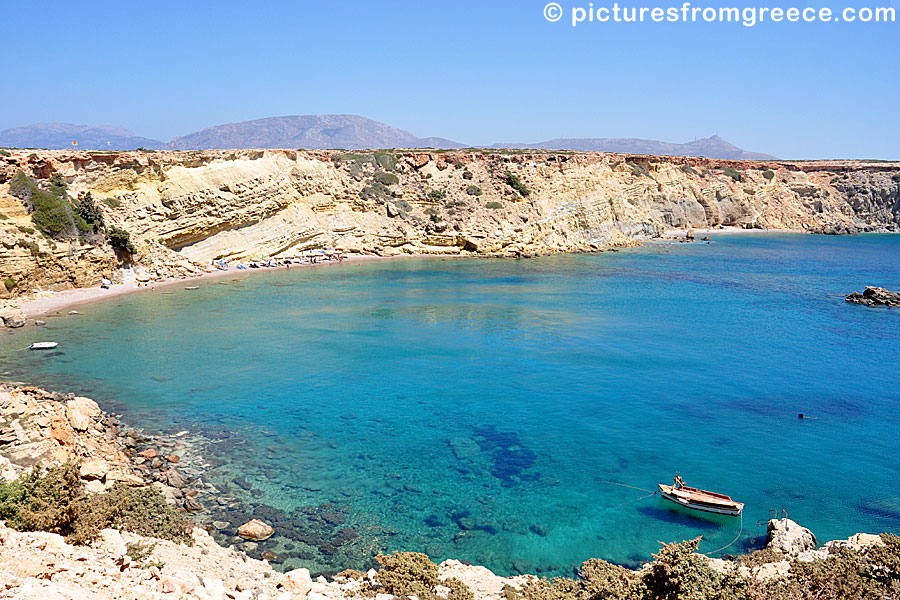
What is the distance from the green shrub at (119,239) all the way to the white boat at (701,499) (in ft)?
116

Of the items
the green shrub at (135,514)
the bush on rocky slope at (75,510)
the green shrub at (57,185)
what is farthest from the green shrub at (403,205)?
the bush on rocky slope at (75,510)

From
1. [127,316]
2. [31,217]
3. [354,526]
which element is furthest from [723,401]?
[31,217]

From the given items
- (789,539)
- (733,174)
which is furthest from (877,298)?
(733,174)

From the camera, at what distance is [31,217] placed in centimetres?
3362

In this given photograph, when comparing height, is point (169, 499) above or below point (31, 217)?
below

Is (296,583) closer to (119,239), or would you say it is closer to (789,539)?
(789,539)

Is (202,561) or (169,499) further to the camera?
(169,499)

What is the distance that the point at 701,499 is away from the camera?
44.5 feet

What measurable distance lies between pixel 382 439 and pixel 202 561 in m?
7.62

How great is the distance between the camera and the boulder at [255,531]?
40.4 feet

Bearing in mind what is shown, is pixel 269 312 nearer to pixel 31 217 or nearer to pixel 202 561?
pixel 31 217

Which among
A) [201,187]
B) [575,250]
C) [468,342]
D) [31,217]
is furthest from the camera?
[575,250]

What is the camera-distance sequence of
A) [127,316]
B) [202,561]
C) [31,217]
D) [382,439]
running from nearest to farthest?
[202,561] < [382,439] < [127,316] < [31,217]

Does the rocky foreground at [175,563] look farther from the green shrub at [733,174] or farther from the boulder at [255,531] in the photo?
the green shrub at [733,174]
